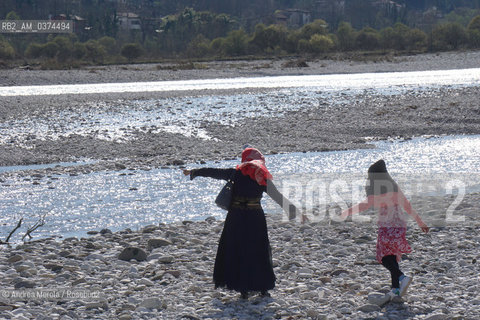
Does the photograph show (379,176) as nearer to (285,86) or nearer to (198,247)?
(198,247)

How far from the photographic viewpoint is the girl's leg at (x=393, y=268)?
6.20 metres

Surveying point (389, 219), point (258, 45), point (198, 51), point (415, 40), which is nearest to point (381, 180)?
point (389, 219)

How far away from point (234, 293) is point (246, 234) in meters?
0.61

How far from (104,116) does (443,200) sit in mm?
14729

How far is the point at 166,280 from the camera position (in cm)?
696

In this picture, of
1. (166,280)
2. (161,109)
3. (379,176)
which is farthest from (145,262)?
(161,109)

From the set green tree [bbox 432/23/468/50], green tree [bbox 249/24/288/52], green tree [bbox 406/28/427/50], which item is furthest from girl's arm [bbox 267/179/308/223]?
green tree [bbox 406/28/427/50]

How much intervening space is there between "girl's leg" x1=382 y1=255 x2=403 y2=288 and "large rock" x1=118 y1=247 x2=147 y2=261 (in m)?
2.79

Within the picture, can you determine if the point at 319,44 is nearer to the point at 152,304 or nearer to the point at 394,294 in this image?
the point at 394,294

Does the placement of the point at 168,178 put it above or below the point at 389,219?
below

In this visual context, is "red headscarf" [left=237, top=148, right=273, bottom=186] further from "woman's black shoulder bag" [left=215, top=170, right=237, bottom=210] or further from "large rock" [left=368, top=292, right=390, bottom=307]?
"large rock" [left=368, top=292, right=390, bottom=307]

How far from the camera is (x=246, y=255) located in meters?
6.45

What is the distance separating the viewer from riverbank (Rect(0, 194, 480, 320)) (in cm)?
601

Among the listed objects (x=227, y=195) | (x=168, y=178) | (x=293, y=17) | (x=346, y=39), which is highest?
(x=293, y=17)
